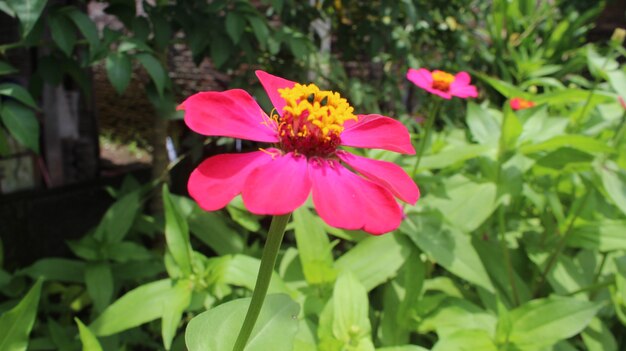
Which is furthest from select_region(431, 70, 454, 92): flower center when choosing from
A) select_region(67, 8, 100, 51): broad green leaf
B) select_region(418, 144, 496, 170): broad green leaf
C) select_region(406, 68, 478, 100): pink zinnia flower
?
select_region(67, 8, 100, 51): broad green leaf

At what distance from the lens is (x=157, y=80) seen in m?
0.84

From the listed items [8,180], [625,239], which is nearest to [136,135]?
[8,180]

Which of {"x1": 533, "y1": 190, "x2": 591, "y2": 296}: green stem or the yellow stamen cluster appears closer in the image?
the yellow stamen cluster

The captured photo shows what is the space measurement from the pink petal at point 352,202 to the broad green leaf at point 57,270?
75cm

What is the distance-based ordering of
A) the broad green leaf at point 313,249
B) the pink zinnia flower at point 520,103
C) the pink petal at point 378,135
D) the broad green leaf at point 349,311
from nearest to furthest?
1. the pink petal at point 378,135
2. the broad green leaf at point 349,311
3. the broad green leaf at point 313,249
4. the pink zinnia flower at point 520,103

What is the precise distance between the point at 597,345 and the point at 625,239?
21 cm

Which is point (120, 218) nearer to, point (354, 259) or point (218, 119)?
point (354, 259)

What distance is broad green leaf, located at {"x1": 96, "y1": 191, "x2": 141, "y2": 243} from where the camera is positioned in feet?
3.10

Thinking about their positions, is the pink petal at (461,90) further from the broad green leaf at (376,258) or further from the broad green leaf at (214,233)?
the broad green leaf at (214,233)

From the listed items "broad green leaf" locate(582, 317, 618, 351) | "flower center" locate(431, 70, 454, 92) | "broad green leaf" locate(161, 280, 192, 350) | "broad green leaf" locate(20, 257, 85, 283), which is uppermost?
"flower center" locate(431, 70, 454, 92)

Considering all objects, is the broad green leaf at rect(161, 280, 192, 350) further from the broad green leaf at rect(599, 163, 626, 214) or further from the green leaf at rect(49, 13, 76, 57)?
the broad green leaf at rect(599, 163, 626, 214)

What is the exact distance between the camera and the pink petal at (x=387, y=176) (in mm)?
377

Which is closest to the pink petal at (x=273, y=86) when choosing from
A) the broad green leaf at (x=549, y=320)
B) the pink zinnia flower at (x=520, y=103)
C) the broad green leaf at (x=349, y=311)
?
the broad green leaf at (x=349, y=311)

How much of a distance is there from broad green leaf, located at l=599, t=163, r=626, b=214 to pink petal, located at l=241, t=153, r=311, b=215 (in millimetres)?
726
